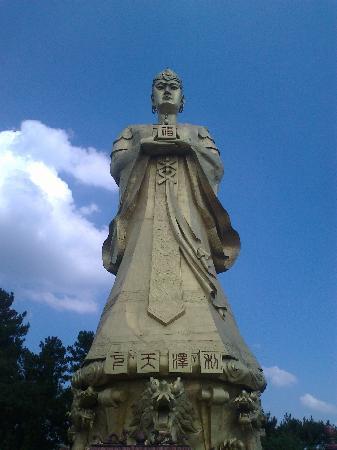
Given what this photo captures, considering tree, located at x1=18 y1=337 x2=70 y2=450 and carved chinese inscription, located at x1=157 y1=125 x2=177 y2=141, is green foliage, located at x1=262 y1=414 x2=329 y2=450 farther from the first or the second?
carved chinese inscription, located at x1=157 y1=125 x2=177 y2=141

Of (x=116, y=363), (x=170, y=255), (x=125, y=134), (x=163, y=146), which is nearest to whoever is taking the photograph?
(x=116, y=363)

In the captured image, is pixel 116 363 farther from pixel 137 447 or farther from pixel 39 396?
pixel 39 396

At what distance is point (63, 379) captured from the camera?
2294 centimetres

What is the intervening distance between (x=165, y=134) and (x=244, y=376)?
5513 mm

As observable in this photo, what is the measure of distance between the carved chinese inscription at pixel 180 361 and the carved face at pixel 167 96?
6956mm

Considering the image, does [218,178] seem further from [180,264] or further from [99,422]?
[99,422]

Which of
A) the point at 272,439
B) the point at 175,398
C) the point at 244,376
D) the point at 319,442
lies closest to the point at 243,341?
the point at 244,376

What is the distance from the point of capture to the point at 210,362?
8672 mm

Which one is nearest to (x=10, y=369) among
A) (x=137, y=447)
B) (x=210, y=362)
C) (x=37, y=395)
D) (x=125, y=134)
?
(x=37, y=395)

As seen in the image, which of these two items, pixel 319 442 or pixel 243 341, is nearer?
pixel 243 341

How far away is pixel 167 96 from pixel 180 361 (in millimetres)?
7335

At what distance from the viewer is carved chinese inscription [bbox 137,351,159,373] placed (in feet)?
28.2

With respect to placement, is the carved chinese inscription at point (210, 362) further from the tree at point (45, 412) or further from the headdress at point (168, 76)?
the tree at point (45, 412)

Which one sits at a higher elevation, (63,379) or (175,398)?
(63,379)
